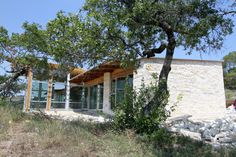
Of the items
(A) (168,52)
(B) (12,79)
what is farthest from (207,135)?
(B) (12,79)

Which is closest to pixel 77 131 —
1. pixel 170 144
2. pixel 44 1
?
pixel 170 144

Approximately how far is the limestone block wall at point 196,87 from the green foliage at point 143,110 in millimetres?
8044

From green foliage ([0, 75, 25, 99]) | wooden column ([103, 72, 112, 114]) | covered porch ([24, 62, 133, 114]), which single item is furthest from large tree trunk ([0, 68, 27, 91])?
wooden column ([103, 72, 112, 114])

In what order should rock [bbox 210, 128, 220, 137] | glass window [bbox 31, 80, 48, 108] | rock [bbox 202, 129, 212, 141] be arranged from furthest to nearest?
glass window [bbox 31, 80, 48, 108] < rock [bbox 210, 128, 220, 137] < rock [bbox 202, 129, 212, 141]

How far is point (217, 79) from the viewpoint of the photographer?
55.8 feet

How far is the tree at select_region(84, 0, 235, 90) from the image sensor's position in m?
7.00

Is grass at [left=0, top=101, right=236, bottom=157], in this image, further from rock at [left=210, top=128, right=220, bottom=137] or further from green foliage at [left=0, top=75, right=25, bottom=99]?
green foliage at [left=0, top=75, right=25, bottom=99]

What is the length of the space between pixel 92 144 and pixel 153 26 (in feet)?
13.1

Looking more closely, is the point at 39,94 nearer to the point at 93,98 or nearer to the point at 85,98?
the point at 85,98

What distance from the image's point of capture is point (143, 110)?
300 inches

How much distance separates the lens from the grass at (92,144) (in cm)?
556

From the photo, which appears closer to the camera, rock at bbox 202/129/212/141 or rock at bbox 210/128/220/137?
rock at bbox 202/129/212/141

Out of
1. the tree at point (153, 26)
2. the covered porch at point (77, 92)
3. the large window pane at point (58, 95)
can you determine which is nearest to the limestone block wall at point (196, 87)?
the covered porch at point (77, 92)

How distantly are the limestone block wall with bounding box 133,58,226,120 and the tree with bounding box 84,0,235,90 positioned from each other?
7.38 metres
